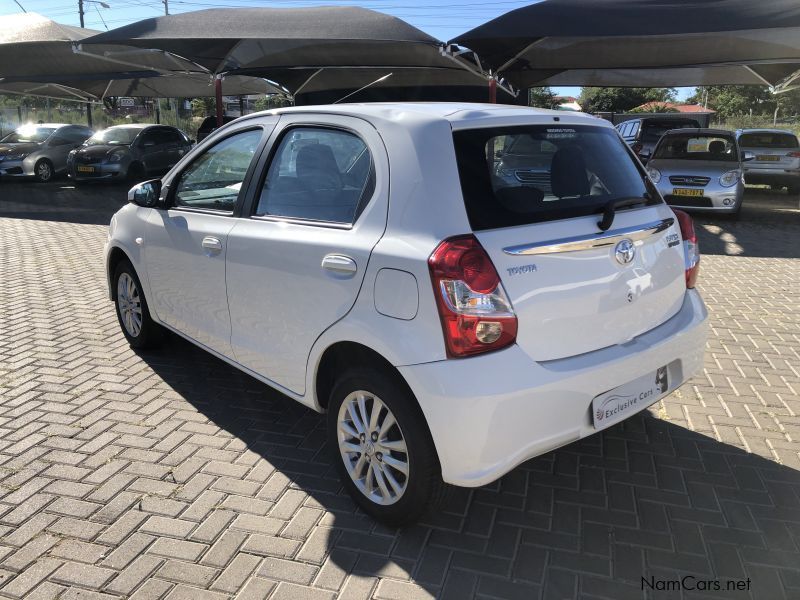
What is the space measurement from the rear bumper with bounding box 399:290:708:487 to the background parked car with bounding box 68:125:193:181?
1689 cm

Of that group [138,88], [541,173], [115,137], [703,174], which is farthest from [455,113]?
[138,88]

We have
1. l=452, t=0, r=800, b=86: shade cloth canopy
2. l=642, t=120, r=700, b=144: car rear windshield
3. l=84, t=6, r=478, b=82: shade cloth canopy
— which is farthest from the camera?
l=642, t=120, r=700, b=144: car rear windshield

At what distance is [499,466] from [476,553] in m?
0.49

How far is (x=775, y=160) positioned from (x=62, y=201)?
16.4 m

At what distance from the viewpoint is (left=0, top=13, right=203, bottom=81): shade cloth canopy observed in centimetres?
1469

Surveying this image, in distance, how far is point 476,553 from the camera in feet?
8.86

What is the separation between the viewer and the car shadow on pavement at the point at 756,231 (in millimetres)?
8961

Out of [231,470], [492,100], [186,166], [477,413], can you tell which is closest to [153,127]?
[492,100]

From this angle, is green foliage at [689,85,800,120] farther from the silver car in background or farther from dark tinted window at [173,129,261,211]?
dark tinted window at [173,129,261,211]

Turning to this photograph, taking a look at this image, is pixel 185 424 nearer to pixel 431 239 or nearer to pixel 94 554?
pixel 94 554

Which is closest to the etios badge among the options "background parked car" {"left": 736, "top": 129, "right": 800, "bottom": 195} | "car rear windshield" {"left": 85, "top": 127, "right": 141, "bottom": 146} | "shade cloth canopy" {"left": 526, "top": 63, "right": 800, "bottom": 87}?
"shade cloth canopy" {"left": 526, "top": 63, "right": 800, "bottom": 87}

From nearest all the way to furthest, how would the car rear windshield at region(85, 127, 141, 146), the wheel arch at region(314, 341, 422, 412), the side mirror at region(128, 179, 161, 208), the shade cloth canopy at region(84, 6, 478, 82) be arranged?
the wheel arch at region(314, 341, 422, 412), the side mirror at region(128, 179, 161, 208), the shade cloth canopy at region(84, 6, 478, 82), the car rear windshield at region(85, 127, 141, 146)

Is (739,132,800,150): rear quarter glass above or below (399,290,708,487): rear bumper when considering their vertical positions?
above

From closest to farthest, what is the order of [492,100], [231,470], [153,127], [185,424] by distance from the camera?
[231,470]
[185,424]
[492,100]
[153,127]
